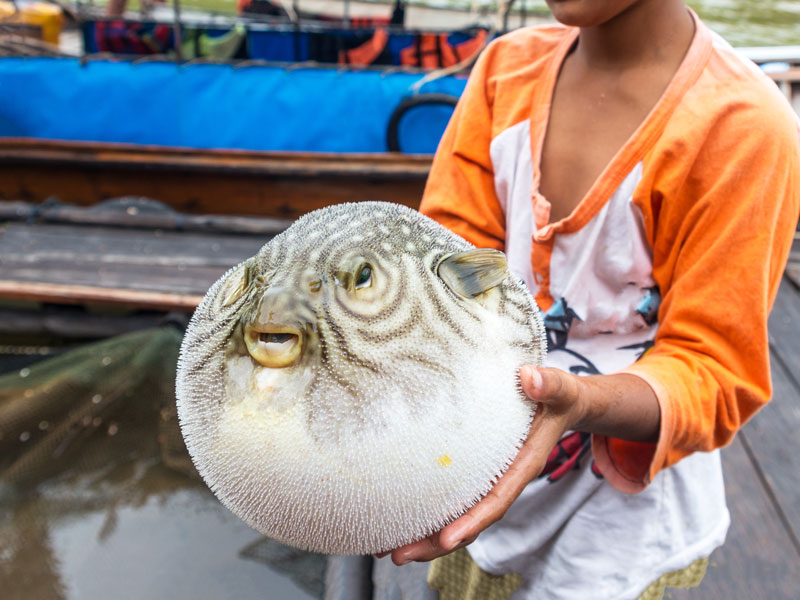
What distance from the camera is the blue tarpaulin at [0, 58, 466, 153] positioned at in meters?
3.14

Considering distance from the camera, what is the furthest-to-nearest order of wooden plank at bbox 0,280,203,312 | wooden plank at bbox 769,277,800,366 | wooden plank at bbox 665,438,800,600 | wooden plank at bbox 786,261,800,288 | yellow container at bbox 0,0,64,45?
yellow container at bbox 0,0,64,45
wooden plank at bbox 786,261,800,288
wooden plank at bbox 0,280,203,312
wooden plank at bbox 769,277,800,366
wooden plank at bbox 665,438,800,600

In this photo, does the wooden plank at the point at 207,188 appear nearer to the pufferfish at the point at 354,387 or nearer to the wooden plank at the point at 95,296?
the wooden plank at the point at 95,296

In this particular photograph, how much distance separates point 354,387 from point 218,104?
9.90ft

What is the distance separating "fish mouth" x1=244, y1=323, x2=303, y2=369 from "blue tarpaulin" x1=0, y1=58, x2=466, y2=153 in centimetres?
273

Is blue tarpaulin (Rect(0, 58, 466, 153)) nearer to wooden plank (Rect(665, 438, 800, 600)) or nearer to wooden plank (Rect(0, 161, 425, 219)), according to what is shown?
wooden plank (Rect(0, 161, 425, 219))

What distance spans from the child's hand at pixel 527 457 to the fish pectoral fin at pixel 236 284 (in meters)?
0.29

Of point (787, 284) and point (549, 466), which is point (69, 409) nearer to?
point (549, 466)

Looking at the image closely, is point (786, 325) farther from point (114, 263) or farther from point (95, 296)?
point (114, 263)

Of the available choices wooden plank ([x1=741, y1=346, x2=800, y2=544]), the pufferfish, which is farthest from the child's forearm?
wooden plank ([x1=741, y1=346, x2=800, y2=544])

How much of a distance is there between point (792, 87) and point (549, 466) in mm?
2928

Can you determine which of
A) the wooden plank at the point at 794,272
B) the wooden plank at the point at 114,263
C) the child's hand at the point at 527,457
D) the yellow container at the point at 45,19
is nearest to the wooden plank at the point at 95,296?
the wooden plank at the point at 114,263

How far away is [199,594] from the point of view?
1837 mm

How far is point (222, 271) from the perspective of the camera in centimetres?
275

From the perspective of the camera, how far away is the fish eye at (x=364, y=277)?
57 cm
